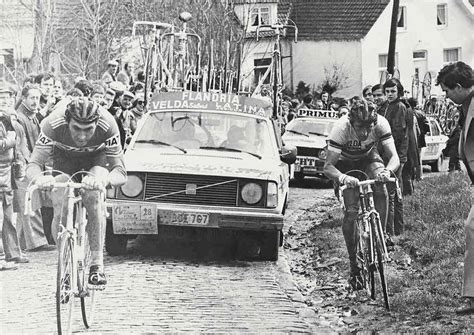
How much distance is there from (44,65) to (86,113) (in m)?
21.5

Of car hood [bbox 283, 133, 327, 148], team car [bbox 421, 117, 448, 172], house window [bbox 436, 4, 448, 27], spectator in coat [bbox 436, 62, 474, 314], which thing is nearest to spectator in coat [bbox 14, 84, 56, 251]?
spectator in coat [bbox 436, 62, 474, 314]

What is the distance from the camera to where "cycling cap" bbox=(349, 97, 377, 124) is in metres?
10.6

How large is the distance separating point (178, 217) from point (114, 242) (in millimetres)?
882

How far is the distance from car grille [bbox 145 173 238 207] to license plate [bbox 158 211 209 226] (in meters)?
0.18

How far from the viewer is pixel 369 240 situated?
9.98 meters

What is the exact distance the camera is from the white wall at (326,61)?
5950cm

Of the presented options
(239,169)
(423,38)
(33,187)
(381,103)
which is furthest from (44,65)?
(423,38)

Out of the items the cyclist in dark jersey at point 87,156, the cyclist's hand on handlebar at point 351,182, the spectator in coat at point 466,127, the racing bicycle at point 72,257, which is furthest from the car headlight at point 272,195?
the racing bicycle at point 72,257

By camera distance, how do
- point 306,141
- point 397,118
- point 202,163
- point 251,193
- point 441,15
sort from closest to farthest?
point 251,193, point 202,163, point 397,118, point 306,141, point 441,15

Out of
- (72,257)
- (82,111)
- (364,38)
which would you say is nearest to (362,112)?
(82,111)

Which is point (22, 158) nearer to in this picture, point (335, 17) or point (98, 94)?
point (98, 94)

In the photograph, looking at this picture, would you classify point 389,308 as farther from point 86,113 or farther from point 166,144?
point 166,144

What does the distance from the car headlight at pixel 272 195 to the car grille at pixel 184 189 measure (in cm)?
38

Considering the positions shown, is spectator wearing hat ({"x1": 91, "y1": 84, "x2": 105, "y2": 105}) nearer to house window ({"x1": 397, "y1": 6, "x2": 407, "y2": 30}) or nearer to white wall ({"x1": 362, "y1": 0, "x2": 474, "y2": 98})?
white wall ({"x1": 362, "y1": 0, "x2": 474, "y2": 98})
